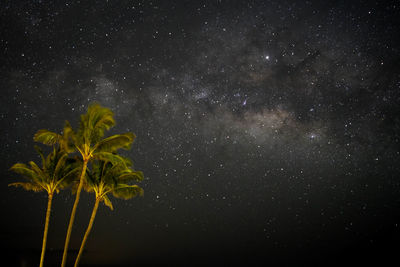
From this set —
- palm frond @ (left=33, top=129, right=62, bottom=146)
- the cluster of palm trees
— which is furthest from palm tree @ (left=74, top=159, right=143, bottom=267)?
palm frond @ (left=33, top=129, right=62, bottom=146)

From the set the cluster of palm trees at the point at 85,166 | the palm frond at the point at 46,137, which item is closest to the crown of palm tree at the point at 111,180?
the cluster of palm trees at the point at 85,166

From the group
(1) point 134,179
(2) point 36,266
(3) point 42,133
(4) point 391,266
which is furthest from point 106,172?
(2) point 36,266

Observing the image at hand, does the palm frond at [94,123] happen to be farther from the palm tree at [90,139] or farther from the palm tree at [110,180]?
the palm tree at [110,180]

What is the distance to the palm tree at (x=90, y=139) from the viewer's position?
13.9 m

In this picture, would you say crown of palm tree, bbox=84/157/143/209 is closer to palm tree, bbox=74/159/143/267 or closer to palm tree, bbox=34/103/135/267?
palm tree, bbox=74/159/143/267

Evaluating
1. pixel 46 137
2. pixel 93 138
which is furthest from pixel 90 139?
pixel 46 137

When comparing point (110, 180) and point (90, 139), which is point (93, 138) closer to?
point (90, 139)

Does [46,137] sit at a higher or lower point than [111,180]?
higher

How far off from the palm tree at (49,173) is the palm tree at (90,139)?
1.14 metres

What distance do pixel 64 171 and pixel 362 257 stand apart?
420 ft

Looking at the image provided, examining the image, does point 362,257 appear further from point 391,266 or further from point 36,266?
point 36,266

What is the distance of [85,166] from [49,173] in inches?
85.8

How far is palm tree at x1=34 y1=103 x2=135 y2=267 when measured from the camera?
45.7 ft

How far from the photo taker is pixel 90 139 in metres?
14.1
